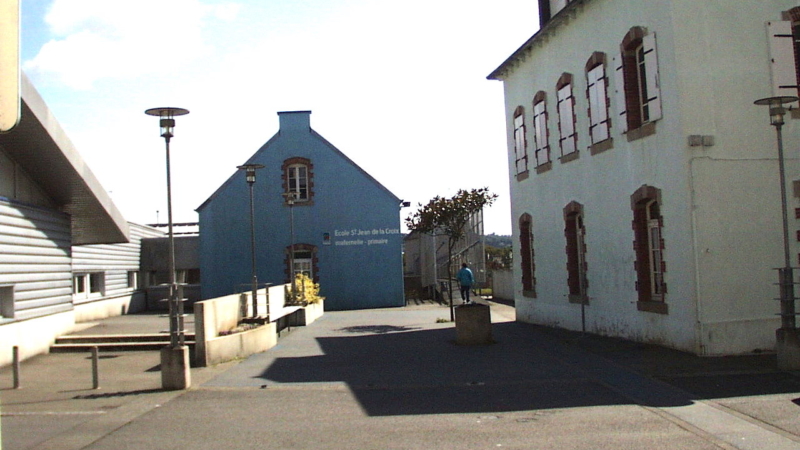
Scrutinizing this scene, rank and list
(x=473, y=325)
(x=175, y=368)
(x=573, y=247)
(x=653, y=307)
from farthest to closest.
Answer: (x=573, y=247)
(x=473, y=325)
(x=653, y=307)
(x=175, y=368)

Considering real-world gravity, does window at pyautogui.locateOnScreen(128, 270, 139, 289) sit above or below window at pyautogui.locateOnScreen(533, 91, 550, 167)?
below

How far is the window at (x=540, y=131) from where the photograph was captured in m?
21.6

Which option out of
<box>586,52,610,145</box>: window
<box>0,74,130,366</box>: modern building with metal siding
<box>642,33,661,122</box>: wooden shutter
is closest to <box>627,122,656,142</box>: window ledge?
<box>642,33,661,122</box>: wooden shutter

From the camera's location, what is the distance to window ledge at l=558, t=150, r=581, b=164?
19.3m

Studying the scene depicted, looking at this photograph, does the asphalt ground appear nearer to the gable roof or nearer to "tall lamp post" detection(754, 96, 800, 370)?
"tall lamp post" detection(754, 96, 800, 370)

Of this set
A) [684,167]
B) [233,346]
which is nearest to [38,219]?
[233,346]

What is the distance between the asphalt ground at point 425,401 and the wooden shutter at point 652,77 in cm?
446

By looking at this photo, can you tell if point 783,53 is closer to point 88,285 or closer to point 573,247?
point 573,247

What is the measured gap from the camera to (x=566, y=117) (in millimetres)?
19922

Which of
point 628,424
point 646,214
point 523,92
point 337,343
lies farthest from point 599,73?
point 628,424

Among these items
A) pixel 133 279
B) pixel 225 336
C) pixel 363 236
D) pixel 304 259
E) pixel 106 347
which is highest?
pixel 363 236

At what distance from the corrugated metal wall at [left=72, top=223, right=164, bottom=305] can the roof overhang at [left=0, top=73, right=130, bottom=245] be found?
6263 millimetres

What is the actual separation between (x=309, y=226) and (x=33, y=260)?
66.6ft

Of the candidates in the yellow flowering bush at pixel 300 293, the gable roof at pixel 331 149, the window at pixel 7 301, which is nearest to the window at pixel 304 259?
the gable roof at pixel 331 149
